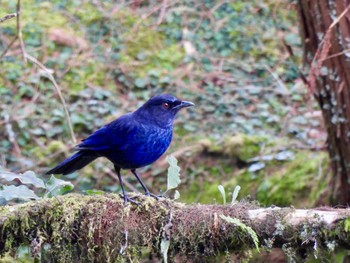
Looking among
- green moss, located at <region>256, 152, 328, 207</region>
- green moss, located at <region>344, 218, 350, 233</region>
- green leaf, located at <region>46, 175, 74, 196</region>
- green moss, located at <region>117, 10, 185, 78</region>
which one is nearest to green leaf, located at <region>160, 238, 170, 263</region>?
green leaf, located at <region>46, 175, 74, 196</region>

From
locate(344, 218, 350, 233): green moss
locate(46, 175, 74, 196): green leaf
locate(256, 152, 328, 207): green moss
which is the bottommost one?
locate(256, 152, 328, 207): green moss

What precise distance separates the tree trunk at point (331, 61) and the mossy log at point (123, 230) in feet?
7.87

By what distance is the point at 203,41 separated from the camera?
10.8m

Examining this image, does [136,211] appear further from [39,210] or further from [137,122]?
[137,122]

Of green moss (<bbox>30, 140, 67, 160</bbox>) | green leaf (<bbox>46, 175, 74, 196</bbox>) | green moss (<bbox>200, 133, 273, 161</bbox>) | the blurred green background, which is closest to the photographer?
green leaf (<bbox>46, 175, 74, 196</bbox>)

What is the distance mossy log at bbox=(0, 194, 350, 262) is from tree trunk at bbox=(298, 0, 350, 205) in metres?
2.40

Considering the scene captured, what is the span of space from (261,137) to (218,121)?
1164 millimetres

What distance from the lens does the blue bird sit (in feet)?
13.3

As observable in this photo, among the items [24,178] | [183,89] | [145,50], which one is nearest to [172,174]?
[24,178]

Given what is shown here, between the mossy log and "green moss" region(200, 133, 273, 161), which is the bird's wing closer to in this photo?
the mossy log

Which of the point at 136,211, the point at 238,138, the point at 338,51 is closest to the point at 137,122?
the point at 136,211

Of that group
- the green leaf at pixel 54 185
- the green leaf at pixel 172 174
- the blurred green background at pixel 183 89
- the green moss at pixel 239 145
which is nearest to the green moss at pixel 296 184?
the blurred green background at pixel 183 89

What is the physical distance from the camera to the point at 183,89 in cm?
966

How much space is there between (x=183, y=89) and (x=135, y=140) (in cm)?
567
